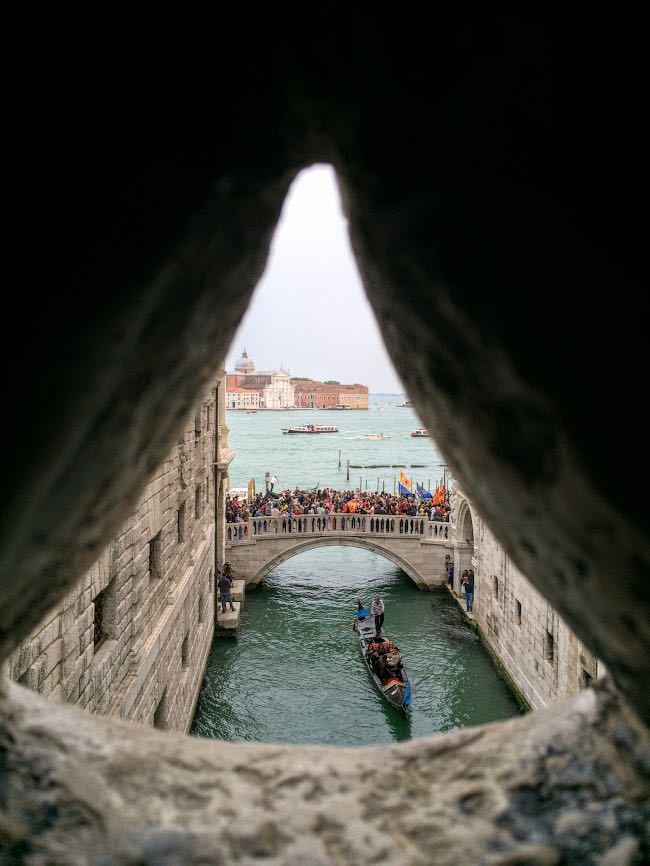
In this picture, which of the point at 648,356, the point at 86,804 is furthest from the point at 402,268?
the point at 86,804

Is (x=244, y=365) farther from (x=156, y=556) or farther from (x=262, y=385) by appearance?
(x=156, y=556)

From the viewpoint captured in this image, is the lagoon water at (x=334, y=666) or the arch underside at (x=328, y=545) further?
the arch underside at (x=328, y=545)

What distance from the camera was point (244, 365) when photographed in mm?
135500

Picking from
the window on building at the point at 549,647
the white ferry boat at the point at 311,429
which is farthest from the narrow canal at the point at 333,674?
the white ferry boat at the point at 311,429

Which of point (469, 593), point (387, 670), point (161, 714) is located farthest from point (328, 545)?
point (161, 714)

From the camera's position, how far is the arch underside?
22.6m

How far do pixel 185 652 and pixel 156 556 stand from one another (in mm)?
3932

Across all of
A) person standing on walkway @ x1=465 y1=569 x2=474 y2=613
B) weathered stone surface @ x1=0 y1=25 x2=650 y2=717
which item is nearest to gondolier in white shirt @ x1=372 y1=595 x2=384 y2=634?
person standing on walkway @ x1=465 y1=569 x2=474 y2=613

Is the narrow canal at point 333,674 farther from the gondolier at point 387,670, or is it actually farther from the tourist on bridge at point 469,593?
the tourist on bridge at point 469,593

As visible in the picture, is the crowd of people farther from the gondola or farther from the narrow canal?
the gondola

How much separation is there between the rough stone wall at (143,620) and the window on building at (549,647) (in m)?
7.88

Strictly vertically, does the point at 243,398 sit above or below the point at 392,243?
above

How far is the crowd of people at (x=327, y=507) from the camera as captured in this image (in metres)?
23.4

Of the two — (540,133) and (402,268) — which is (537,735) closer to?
(402,268)
